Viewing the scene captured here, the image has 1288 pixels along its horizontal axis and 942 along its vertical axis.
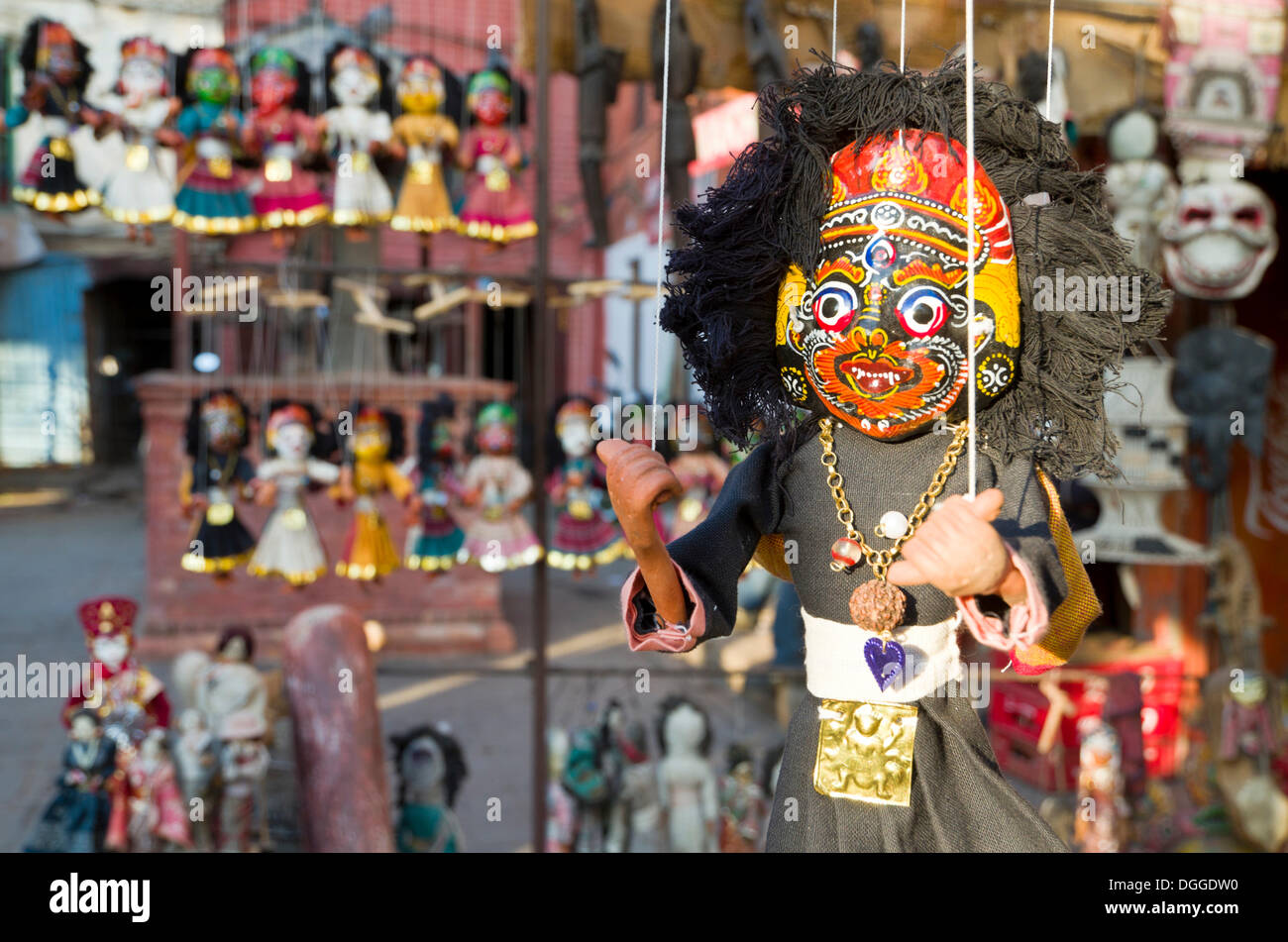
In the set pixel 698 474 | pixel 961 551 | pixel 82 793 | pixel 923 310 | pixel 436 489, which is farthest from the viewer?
pixel 698 474

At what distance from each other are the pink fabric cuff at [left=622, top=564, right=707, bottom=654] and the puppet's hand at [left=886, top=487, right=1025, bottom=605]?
0.28 metres

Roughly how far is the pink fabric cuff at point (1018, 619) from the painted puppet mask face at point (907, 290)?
24 centimetres

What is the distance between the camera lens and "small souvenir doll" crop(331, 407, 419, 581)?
3.54m

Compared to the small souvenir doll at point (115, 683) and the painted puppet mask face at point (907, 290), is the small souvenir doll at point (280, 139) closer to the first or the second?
the small souvenir doll at point (115, 683)

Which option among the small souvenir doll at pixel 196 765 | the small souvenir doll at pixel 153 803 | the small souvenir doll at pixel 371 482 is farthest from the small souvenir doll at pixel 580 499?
the small souvenir doll at pixel 153 803

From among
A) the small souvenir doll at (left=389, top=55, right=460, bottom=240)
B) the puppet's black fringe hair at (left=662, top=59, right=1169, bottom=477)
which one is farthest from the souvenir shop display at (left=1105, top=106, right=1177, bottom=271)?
the puppet's black fringe hair at (left=662, top=59, right=1169, bottom=477)

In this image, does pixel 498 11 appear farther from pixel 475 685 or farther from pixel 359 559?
pixel 359 559

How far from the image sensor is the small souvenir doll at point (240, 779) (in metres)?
3.11

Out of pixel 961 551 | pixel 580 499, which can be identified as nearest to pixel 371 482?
pixel 580 499

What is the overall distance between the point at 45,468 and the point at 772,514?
10.9 m

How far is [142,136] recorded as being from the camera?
3.19m

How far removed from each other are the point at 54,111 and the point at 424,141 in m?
1.00

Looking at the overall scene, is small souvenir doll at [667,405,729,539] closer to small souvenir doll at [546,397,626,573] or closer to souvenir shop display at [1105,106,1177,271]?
small souvenir doll at [546,397,626,573]

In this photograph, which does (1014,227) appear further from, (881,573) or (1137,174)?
(1137,174)
